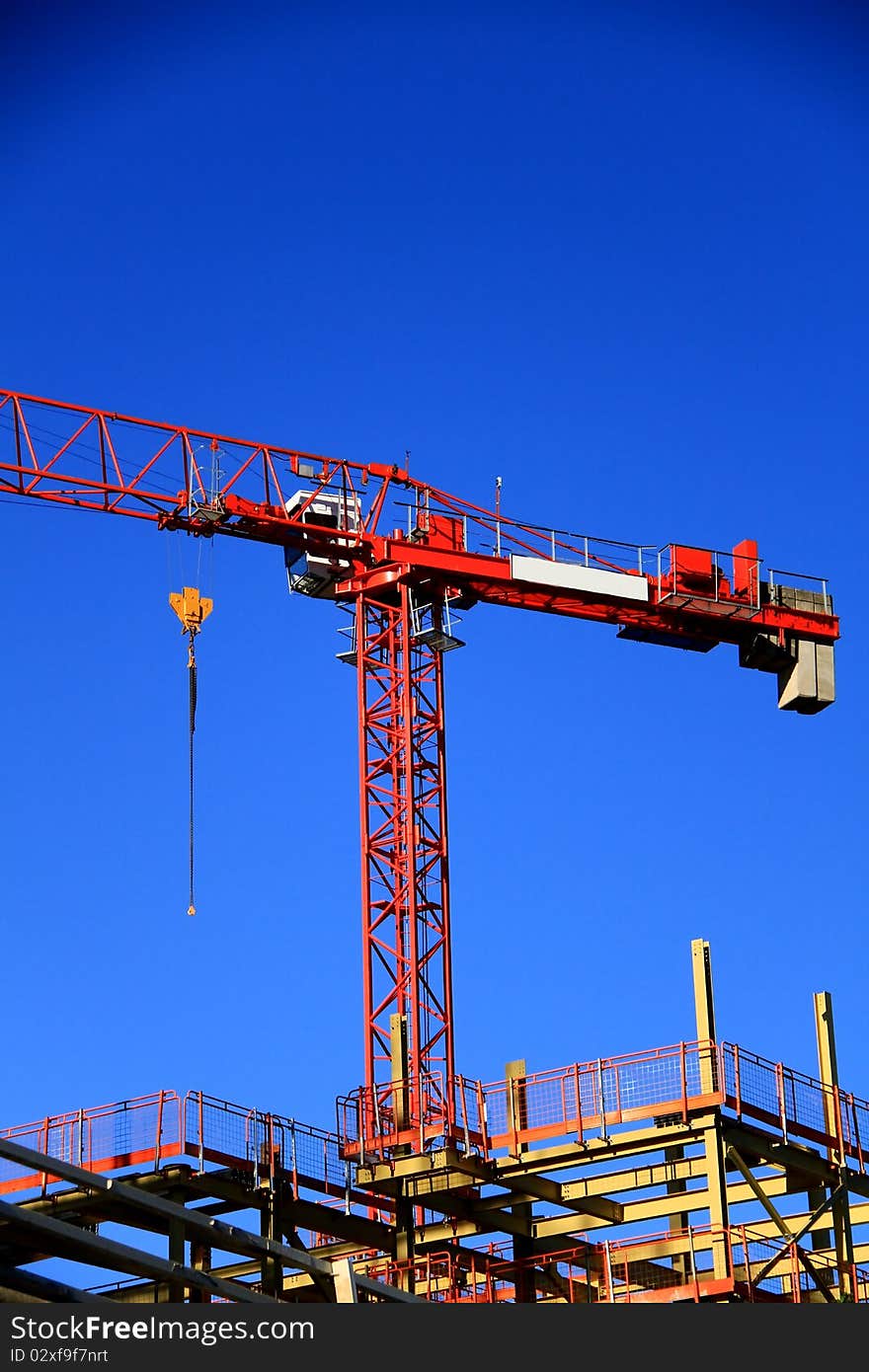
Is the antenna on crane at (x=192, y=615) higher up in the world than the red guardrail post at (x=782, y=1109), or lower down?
higher up

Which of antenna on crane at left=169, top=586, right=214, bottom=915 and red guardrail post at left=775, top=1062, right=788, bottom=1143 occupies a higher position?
antenna on crane at left=169, top=586, right=214, bottom=915

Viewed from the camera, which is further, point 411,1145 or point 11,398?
point 11,398

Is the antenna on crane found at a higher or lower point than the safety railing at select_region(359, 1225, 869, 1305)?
higher

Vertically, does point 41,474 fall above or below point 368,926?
above

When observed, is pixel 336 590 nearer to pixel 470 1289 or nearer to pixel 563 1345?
pixel 470 1289

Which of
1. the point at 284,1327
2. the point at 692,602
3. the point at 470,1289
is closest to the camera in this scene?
the point at 284,1327

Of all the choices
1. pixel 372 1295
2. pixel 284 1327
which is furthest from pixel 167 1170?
pixel 284 1327

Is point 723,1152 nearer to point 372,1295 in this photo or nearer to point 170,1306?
point 372,1295

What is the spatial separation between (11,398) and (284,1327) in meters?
36.9

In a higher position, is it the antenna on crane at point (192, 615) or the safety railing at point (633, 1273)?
the antenna on crane at point (192, 615)

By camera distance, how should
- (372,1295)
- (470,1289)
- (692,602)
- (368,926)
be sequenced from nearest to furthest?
(372,1295) < (470,1289) < (368,926) < (692,602)

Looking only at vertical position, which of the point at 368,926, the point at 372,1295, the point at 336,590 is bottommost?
the point at 372,1295

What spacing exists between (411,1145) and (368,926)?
9.67 meters

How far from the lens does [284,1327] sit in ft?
139
